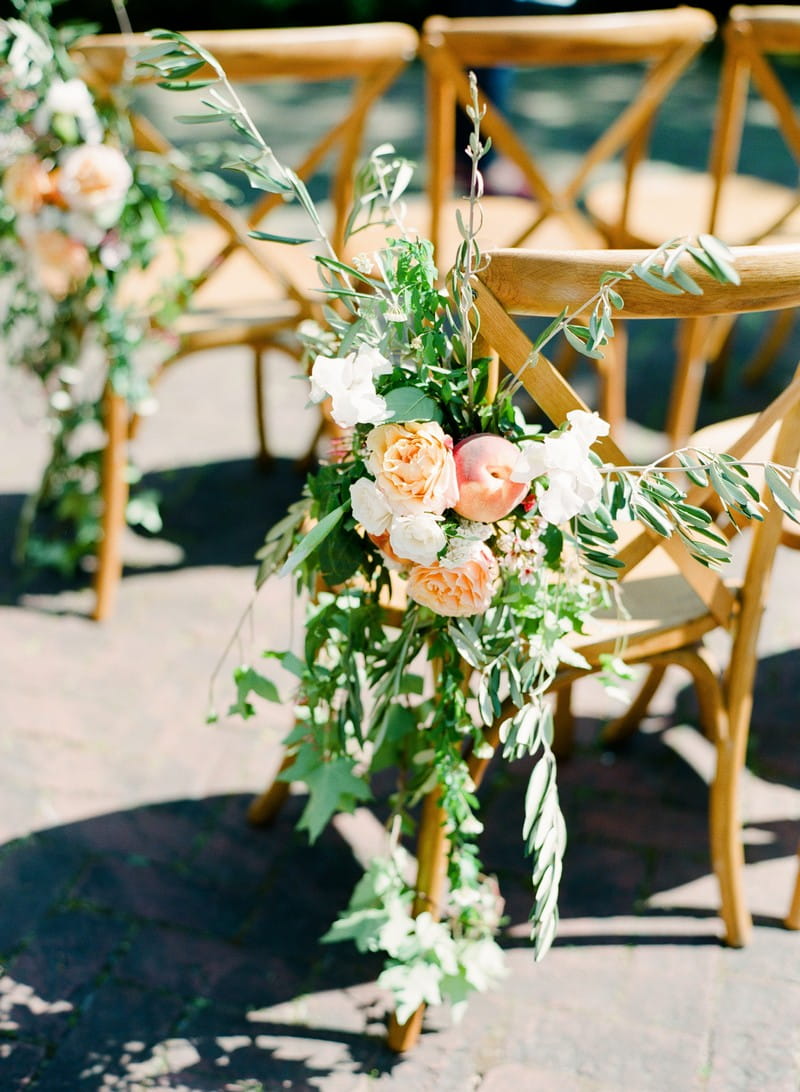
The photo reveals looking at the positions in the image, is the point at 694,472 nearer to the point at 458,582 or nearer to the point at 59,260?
the point at 458,582

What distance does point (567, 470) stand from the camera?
53.0 inches

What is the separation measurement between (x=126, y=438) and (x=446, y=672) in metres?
1.49

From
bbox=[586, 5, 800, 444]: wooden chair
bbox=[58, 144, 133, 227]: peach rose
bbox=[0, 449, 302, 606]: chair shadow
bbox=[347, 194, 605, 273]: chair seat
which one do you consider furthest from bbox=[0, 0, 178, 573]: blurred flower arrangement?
bbox=[586, 5, 800, 444]: wooden chair

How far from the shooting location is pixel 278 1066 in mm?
1848

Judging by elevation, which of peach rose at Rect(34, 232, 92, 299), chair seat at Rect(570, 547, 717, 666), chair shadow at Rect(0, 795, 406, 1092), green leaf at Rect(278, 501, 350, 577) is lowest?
chair shadow at Rect(0, 795, 406, 1092)

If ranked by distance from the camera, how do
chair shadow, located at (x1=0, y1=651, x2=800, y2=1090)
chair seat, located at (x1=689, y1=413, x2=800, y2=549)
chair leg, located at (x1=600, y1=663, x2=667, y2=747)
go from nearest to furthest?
chair shadow, located at (x1=0, y1=651, x2=800, y2=1090) → chair seat, located at (x1=689, y1=413, x2=800, y2=549) → chair leg, located at (x1=600, y1=663, x2=667, y2=747)

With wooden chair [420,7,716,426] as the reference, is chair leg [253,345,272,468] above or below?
below

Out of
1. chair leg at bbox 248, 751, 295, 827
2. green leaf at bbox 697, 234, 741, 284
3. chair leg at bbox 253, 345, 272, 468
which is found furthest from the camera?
chair leg at bbox 253, 345, 272, 468

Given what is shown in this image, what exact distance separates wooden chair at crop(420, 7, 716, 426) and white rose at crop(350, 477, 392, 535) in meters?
1.13

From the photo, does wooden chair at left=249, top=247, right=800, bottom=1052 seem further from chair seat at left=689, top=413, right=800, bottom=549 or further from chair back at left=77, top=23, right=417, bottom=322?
chair back at left=77, top=23, right=417, bottom=322

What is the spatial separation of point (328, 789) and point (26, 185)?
1.43 m

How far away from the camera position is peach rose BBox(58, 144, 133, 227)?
2.42 meters

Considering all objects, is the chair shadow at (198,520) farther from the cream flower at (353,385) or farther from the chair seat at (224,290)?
the cream flower at (353,385)

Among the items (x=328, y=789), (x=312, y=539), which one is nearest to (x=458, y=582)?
(x=312, y=539)
